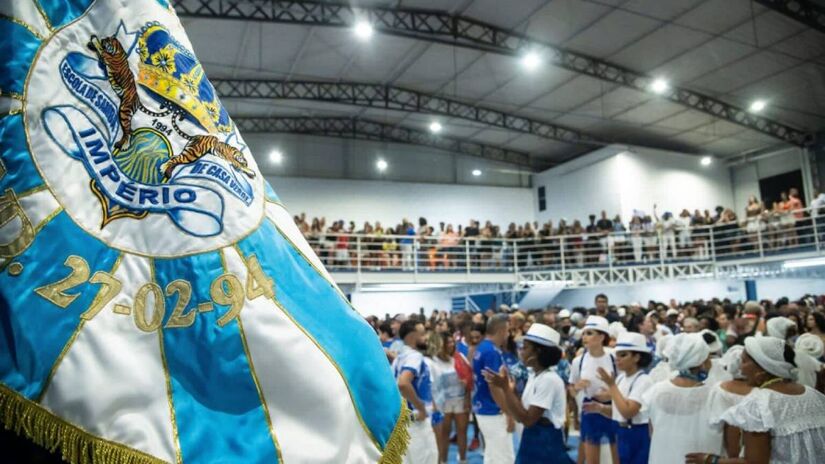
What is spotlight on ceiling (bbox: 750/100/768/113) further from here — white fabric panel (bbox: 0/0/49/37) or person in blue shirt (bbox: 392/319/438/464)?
white fabric panel (bbox: 0/0/49/37)

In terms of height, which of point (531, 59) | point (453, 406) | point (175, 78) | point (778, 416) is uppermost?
point (531, 59)

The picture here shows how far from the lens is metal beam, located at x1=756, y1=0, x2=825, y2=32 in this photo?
11555 millimetres

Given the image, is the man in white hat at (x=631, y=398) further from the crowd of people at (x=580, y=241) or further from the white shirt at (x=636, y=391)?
the crowd of people at (x=580, y=241)

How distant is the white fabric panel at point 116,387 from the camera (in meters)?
1.22

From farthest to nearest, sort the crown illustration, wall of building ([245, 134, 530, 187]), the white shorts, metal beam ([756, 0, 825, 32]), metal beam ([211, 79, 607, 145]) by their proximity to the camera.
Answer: wall of building ([245, 134, 530, 187]) < metal beam ([211, 79, 607, 145]) < metal beam ([756, 0, 825, 32]) < the white shorts < the crown illustration

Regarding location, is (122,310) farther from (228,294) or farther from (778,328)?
(778,328)

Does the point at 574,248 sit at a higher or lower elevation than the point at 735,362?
higher

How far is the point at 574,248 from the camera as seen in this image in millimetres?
16422

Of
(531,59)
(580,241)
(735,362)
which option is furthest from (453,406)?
(580,241)

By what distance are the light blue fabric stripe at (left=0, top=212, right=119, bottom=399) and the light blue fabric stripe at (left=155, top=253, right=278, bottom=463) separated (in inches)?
7.3

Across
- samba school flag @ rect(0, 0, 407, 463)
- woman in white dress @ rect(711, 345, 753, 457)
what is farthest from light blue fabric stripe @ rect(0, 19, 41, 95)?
woman in white dress @ rect(711, 345, 753, 457)

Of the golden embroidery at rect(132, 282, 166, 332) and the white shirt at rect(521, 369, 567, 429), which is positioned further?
the white shirt at rect(521, 369, 567, 429)

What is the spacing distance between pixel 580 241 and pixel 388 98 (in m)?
6.79

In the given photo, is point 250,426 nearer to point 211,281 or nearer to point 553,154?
point 211,281
